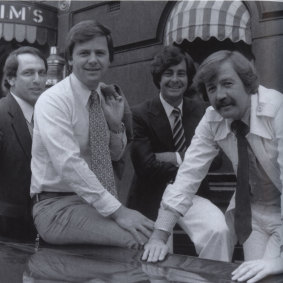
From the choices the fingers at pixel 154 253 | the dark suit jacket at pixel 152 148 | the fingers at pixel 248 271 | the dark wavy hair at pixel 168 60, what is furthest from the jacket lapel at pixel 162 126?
the fingers at pixel 248 271

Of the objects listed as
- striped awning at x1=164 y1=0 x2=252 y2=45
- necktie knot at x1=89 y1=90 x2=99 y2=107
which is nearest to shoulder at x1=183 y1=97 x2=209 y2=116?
necktie knot at x1=89 y1=90 x2=99 y2=107

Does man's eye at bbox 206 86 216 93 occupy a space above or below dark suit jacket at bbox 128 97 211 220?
above

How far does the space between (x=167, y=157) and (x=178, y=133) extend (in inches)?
8.5

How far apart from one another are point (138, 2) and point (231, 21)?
1862 mm

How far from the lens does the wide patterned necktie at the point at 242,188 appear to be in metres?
2.50

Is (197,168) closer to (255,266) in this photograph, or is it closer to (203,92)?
(203,92)

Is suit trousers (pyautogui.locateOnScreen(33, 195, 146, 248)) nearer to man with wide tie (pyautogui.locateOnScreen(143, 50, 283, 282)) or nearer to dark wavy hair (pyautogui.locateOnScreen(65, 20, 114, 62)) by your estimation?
man with wide tie (pyautogui.locateOnScreen(143, 50, 283, 282))

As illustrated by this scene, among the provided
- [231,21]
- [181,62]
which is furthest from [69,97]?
[231,21]

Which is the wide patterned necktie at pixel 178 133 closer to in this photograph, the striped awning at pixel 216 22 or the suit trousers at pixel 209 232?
the suit trousers at pixel 209 232

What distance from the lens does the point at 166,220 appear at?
2.59 m

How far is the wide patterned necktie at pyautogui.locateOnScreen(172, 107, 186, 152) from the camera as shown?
3.46 m

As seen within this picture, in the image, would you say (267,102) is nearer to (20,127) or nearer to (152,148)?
(152,148)

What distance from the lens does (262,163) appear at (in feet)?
8.21

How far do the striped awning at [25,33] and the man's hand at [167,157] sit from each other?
17.8 feet
